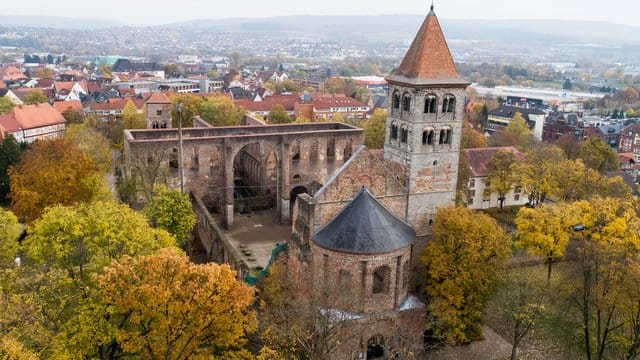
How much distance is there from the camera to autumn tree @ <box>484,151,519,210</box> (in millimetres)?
72250

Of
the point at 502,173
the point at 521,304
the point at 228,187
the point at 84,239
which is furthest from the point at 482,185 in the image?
the point at 84,239

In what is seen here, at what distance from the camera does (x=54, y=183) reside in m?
55.5

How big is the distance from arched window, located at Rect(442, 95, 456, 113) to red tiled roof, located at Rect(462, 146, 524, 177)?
32.5 m

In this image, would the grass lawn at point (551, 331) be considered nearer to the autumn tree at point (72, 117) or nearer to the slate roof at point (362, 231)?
the slate roof at point (362, 231)

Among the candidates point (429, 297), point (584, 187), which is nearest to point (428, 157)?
point (429, 297)

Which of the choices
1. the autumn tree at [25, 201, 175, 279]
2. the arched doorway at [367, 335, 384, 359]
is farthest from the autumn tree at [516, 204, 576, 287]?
the autumn tree at [25, 201, 175, 279]

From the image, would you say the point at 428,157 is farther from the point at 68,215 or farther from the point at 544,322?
the point at 68,215

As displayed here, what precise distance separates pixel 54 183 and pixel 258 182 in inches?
915

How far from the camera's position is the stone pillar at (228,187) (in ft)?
202

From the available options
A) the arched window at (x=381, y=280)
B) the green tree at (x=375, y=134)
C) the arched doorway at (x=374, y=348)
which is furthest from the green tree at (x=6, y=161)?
the arched doorway at (x=374, y=348)

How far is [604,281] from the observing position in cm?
3638

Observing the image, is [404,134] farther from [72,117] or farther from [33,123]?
[72,117]

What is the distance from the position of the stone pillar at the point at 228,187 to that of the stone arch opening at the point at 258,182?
12.6ft

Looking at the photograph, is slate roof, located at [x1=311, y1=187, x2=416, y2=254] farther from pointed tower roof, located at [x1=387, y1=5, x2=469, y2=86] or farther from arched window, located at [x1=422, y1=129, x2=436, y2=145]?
pointed tower roof, located at [x1=387, y1=5, x2=469, y2=86]
